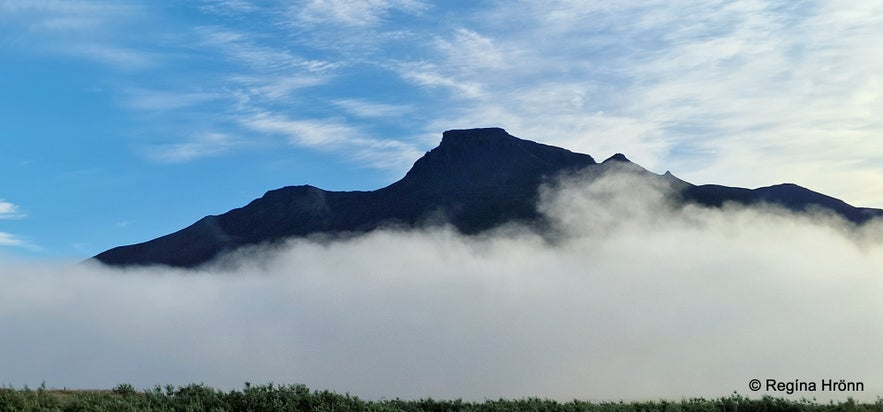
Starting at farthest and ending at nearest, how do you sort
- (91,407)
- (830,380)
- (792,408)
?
(830,380) → (792,408) → (91,407)

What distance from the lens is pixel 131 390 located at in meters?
31.6

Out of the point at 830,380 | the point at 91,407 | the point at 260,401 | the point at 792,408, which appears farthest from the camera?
the point at 830,380

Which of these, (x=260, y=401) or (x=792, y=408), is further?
(x=792, y=408)

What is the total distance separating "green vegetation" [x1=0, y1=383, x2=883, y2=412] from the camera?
93.4ft

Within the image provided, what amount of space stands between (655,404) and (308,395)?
44.1 feet

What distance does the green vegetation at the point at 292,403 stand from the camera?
2845 cm

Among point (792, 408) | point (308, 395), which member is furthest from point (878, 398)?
point (308, 395)

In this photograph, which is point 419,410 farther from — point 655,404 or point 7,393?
point 7,393

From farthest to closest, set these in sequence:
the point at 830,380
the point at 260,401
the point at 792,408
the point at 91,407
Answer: the point at 830,380, the point at 792,408, the point at 260,401, the point at 91,407

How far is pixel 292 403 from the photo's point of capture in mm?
29562

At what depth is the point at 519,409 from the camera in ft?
103

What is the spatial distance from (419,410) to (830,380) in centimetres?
1951

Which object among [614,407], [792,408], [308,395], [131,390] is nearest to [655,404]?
[614,407]

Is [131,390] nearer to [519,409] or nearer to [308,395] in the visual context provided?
[308,395]
